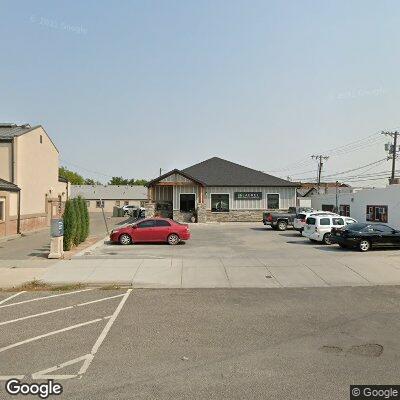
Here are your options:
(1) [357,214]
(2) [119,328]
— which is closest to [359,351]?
(2) [119,328]

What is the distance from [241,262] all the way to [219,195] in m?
26.7

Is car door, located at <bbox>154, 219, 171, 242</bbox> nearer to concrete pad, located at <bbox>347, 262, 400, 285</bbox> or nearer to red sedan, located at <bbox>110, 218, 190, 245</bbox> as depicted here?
red sedan, located at <bbox>110, 218, 190, 245</bbox>

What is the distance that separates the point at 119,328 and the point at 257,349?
9.49ft

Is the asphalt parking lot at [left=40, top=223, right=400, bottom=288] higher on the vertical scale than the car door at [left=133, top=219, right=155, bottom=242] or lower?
lower

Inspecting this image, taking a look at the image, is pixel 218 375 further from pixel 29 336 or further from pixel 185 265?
pixel 185 265

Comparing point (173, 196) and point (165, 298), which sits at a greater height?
point (173, 196)

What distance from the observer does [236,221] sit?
42344 mm

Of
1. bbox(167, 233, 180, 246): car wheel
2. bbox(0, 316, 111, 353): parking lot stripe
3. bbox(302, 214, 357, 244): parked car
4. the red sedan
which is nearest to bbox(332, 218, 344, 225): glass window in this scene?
bbox(302, 214, 357, 244): parked car

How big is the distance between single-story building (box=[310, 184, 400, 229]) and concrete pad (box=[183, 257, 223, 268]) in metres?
17.5

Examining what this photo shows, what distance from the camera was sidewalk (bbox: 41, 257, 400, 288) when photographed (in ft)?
41.2

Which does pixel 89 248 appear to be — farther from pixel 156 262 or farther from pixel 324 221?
pixel 324 221

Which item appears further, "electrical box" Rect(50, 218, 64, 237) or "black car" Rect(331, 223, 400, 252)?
"black car" Rect(331, 223, 400, 252)

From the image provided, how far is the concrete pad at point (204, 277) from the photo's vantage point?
40.7 feet

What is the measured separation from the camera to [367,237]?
19.5 metres
